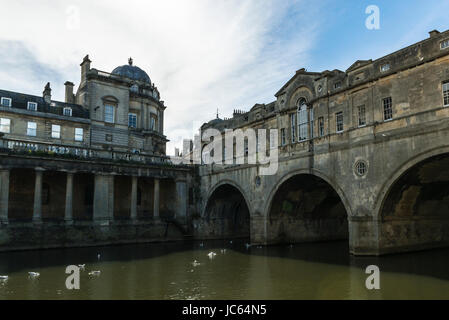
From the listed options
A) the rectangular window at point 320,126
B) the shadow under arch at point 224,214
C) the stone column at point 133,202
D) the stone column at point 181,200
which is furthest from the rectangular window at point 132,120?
the rectangular window at point 320,126

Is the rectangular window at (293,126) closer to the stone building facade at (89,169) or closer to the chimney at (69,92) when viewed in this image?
the stone building facade at (89,169)

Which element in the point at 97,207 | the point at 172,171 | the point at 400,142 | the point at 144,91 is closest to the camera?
the point at 400,142

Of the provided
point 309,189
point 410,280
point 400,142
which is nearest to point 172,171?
point 309,189

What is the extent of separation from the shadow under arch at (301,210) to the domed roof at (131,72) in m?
26.5

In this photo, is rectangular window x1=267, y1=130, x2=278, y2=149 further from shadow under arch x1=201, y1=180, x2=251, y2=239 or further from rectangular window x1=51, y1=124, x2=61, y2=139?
rectangular window x1=51, y1=124, x2=61, y2=139

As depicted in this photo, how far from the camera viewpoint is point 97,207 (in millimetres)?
30719

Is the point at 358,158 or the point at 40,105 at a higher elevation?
the point at 40,105

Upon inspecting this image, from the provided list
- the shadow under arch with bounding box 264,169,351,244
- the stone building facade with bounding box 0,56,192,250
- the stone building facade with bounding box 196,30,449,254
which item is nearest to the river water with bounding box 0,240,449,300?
the stone building facade with bounding box 196,30,449,254

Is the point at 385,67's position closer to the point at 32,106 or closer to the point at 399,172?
the point at 399,172

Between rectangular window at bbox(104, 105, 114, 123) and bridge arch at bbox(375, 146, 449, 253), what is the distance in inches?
1191

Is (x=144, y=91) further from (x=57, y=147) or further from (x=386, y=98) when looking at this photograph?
(x=386, y=98)

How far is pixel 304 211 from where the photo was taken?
2998cm

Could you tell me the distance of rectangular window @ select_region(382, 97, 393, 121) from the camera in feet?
65.3
